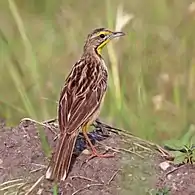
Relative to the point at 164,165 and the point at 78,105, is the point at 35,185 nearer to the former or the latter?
the point at 78,105

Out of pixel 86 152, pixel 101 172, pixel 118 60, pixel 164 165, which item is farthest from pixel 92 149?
pixel 118 60

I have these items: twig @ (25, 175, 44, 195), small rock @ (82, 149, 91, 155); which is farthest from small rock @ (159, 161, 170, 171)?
twig @ (25, 175, 44, 195)

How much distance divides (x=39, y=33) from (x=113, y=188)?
3.61 meters

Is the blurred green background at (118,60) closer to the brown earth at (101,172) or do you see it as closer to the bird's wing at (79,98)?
the bird's wing at (79,98)

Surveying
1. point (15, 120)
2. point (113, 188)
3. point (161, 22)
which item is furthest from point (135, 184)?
point (161, 22)

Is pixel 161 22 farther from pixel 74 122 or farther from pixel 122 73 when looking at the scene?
pixel 74 122

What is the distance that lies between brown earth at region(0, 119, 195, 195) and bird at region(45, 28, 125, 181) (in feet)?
0.34

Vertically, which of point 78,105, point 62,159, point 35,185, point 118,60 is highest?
point 118,60

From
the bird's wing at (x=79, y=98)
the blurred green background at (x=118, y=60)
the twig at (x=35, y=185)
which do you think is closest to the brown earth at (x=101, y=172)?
the twig at (x=35, y=185)

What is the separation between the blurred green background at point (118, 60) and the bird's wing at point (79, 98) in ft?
1.30

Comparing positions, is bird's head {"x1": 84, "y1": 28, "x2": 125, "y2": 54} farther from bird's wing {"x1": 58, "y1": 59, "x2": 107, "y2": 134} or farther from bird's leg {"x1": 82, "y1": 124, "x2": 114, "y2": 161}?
bird's leg {"x1": 82, "y1": 124, "x2": 114, "y2": 161}

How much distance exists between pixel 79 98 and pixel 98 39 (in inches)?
33.2

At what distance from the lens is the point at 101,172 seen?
7004mm

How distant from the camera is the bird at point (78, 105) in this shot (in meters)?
6.95
